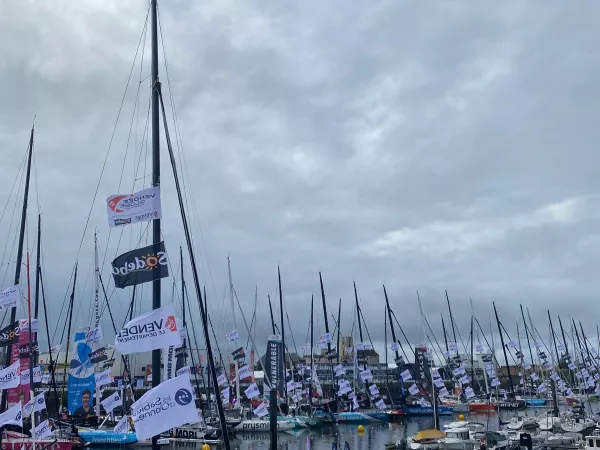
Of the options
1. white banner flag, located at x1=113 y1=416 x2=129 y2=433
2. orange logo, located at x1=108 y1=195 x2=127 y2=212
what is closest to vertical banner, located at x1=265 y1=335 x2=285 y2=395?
white banner flag, located at x1=113 y1=416 x2=129 y2=433

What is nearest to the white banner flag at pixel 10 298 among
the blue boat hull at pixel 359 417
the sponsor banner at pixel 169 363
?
the sponsor banner at pixel 169 363

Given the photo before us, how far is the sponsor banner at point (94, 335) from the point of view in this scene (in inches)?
1815

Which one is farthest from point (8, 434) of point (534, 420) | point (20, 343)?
point (534, 420)

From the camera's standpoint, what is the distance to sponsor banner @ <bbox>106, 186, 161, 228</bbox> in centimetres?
1482

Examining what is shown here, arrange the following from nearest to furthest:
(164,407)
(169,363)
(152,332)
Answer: (164,407) < (152,332) < (169,363)

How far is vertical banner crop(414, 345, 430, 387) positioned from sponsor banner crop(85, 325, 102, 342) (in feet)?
132

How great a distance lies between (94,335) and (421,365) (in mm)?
47429

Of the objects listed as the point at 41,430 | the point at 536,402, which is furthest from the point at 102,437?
the point at 536,402

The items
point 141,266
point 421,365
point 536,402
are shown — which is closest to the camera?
point 141,266

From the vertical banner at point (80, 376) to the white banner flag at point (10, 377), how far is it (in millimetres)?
20354

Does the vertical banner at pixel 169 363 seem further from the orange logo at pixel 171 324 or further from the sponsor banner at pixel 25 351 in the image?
the orange logo at pixel 171 324

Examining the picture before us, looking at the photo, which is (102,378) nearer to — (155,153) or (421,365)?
(155,153)

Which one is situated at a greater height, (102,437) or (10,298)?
(10,298)

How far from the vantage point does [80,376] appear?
151 feet
